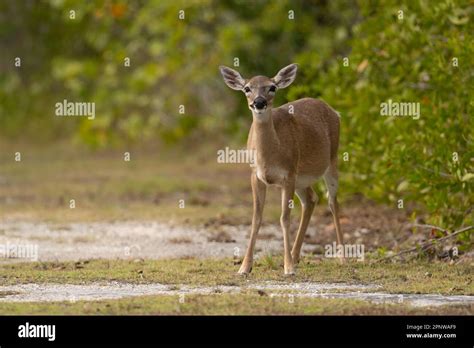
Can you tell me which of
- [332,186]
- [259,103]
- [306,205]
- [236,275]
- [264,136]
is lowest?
[236,275]

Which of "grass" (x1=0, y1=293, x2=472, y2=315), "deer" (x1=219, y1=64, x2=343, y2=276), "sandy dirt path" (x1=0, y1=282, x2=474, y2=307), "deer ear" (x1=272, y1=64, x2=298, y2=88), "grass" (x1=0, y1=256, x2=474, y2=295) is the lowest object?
"grass" (x1=0, y1=293, x2=472, y2=315)

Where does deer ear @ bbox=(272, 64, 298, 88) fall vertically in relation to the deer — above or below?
above

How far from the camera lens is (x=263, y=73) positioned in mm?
24141

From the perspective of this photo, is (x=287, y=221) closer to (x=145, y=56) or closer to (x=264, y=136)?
(x=264, y=136)

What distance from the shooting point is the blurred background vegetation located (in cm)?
1410

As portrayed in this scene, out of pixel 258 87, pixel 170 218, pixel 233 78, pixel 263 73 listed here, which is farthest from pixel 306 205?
pixel 263 73

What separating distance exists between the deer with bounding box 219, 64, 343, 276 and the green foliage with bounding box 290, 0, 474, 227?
40.5 inches

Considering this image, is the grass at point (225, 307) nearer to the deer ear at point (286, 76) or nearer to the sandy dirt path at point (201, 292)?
the sandy dirt path at point (201, 292)

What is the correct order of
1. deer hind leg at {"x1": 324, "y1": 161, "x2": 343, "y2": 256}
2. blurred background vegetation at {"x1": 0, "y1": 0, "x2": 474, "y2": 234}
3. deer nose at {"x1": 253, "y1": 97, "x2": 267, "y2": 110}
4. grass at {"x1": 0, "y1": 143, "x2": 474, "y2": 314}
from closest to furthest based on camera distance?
grass at {"x1": 0, "y1": 143, "x2": 474, "y2": 314} < deer nose at {"x1": 253, "y1": 97, "x2": 267, "y2": 110} < deer hind leg at {"x1": 324, "y1": 161, "x2": 343, "y2": 256} < blurred background vegetation at {"x1": 0, "y1": 0, "x2": 474, "y2": 234}

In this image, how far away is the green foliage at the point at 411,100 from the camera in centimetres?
1357

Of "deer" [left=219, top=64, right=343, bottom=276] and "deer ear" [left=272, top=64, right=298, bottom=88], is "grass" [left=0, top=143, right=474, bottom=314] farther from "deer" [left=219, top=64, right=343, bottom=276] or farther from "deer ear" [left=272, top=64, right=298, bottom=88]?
"deer ear" [left=272, top=64, right=298, bottom=88]

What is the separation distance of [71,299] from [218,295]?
1343 millimetres

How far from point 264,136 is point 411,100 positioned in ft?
11.7

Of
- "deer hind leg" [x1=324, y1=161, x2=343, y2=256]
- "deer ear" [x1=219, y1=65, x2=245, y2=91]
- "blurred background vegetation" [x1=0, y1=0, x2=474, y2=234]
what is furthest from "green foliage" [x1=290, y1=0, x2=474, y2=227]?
"deer ear" [x1=219, y1=65, x2=245, y2=91]
